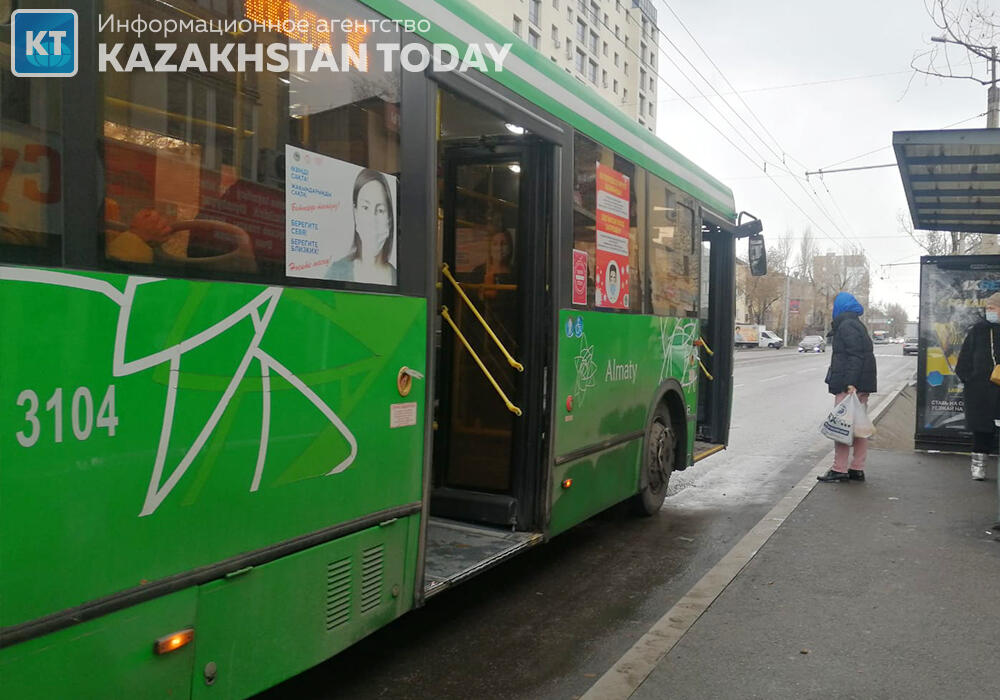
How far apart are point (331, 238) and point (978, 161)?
793 cm

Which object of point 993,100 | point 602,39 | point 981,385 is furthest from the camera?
point 602,39

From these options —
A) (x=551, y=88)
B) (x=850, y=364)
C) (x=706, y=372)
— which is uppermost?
(x=551, y=88)

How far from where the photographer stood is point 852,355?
8.51m

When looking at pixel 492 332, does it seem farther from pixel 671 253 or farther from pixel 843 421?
pixel 843 421

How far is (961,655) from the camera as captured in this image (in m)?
4.24

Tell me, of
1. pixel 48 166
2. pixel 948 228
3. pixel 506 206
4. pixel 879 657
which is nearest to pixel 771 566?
pixel 879 657

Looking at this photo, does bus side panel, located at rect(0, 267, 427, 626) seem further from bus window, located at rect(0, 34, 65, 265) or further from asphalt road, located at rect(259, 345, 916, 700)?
asphalt road, located at rect(259, 345, 916, 700)

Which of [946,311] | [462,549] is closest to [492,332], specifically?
[462,549]

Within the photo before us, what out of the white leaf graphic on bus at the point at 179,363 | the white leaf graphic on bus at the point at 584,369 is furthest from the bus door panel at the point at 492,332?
the white leaf graphic on bus at the point at 179,363

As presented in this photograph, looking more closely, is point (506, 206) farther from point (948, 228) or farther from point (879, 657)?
point (948, 228)

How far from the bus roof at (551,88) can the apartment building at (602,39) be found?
43540mm

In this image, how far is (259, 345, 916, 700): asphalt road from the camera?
13.0 feet

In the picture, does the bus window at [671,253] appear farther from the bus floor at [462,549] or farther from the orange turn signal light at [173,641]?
the orange turn signal light at [173,641]

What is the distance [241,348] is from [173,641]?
35.8 inches
